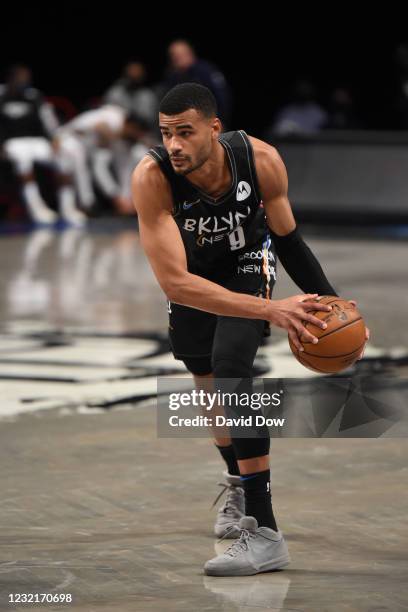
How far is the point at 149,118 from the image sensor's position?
2088 centimetres

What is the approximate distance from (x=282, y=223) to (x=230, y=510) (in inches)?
48.9

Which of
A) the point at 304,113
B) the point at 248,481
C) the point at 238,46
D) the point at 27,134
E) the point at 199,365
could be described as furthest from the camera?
the point at 238,46

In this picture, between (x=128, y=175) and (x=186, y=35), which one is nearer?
(x=128, y=175)

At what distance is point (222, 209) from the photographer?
5699 millimetres

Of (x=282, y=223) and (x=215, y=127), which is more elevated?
(x=215, y=127)

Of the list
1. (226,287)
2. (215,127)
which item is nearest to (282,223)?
(226,287)

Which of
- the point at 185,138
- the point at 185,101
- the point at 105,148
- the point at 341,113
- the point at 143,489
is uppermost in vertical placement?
the point at 185,101

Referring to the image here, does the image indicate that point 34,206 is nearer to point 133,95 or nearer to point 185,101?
point 133,95

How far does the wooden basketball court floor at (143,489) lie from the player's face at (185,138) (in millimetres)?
1519

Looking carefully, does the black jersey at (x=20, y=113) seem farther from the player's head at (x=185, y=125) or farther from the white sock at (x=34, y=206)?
the player's head at (x=185, y=125)

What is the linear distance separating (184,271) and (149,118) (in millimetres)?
15540

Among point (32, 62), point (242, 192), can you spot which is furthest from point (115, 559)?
point (32, 62)

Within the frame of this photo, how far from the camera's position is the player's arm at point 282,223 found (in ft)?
18.8

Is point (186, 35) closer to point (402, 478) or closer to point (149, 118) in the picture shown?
point (149, 118)
